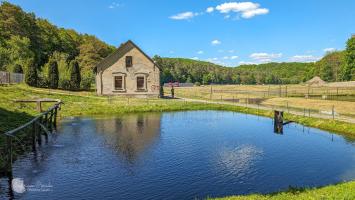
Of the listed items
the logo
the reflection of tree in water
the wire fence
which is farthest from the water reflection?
the wire fence

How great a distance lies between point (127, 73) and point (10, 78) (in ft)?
64.2

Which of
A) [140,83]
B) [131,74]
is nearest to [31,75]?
[131,74]

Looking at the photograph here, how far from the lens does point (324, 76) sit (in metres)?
168

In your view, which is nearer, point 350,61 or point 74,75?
point 74,75

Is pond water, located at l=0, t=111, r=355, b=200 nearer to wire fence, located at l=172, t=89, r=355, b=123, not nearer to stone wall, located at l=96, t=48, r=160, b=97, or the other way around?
wire fence, located at l=172, t=89, r=355, b=123

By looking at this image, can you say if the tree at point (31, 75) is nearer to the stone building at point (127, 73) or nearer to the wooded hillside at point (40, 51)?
the wooded hillside at point (40, 51)

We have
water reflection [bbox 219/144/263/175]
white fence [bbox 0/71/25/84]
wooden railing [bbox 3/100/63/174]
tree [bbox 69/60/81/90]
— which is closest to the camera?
wooden railing [bbox 3/100/63/174]

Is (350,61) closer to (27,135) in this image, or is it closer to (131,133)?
(131,133)

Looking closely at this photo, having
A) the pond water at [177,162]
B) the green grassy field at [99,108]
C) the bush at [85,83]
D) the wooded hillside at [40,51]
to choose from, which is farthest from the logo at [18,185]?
the bush at [85,83]

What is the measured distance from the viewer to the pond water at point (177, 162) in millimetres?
16688

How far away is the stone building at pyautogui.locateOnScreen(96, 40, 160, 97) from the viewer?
2393 inches

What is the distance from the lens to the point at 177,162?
21.6 meters

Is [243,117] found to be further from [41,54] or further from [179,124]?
[41,54]

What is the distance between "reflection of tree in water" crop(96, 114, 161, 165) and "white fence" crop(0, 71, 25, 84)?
2600 centimetres
